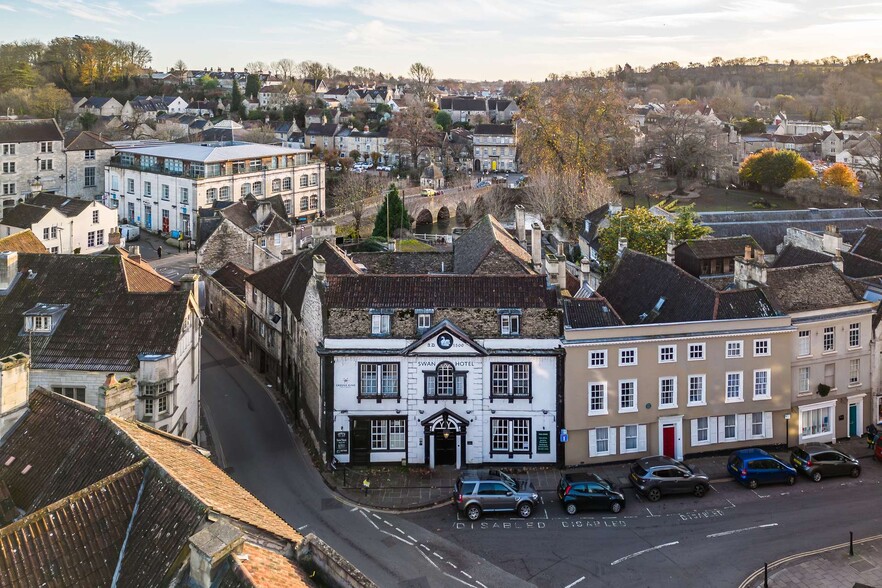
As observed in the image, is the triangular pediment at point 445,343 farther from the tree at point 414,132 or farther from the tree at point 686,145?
the tree at point 414,132

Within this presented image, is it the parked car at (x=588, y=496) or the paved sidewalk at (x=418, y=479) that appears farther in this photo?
the paved sidewalk at (x=418, y=479)

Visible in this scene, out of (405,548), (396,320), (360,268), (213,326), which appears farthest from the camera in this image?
(213,326)

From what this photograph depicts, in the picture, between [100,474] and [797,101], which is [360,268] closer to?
[100,474]

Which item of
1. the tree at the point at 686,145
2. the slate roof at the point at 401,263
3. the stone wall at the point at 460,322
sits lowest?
the stone wall at the point at 460,322

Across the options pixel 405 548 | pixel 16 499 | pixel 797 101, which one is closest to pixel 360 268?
pixel 405 548

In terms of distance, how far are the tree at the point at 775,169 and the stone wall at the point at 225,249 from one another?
213 feet

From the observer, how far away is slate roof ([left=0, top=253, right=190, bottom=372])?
1045 inches

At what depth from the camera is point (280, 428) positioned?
33.0 meters

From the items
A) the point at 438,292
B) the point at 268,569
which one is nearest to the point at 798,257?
the point at 438,292

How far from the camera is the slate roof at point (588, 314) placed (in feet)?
95.2

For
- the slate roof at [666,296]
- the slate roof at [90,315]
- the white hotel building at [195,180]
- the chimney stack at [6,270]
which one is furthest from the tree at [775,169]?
the chimney stack at [6,270]

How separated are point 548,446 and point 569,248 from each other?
118ft

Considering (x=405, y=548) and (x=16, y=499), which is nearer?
(x=16, y=499)

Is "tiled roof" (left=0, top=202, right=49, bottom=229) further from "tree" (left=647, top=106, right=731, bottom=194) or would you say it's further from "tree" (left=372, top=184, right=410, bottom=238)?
"tree" (left=647, top=106, right=731, bottom=194)
